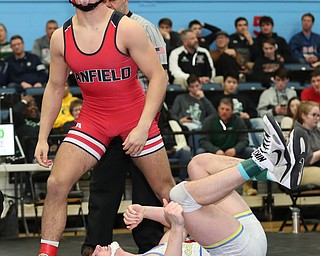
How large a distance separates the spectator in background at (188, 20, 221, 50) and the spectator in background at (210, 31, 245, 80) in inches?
6.0

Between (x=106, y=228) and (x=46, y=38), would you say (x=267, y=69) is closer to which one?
(x=46, y=38)

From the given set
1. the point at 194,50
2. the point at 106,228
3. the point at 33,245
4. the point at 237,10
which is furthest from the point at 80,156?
the point at 237,10

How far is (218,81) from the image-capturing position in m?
9.92

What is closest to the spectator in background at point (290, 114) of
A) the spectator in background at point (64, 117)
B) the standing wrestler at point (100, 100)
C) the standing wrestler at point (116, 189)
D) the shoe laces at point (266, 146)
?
the spectator in background at point (64, 117)

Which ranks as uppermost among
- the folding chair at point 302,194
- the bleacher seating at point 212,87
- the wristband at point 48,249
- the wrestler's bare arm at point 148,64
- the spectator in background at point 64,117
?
the wrestler's bare arm at point 148,64

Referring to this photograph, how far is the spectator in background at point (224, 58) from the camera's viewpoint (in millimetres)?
9922

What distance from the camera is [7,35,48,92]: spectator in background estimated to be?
9.31m

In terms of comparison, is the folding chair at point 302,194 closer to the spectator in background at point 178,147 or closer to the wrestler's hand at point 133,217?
the spectator in background at point 178,147

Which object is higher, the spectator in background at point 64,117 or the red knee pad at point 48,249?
the red knee pad at point 48,249

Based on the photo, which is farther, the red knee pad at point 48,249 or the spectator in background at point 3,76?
the spectator in background at point 3,76

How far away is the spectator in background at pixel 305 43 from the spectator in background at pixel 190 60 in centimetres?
141

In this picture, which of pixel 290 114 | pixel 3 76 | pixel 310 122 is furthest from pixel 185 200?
pixel 3 76

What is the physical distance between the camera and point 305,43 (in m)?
10.8

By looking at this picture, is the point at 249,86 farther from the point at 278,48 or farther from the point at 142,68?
the point at 142,68
